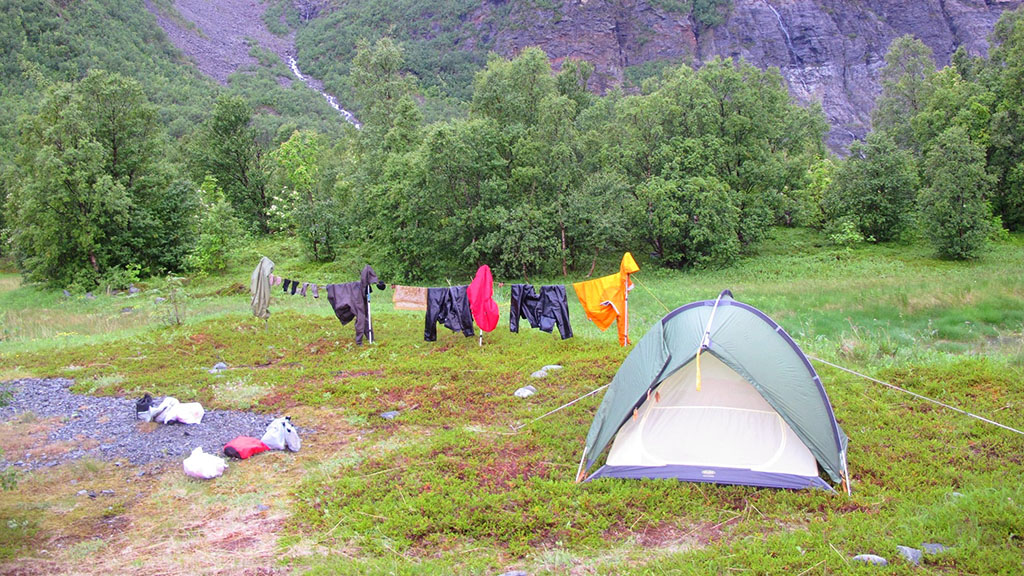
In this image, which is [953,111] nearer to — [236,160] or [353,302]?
[353,302]

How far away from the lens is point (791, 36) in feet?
328

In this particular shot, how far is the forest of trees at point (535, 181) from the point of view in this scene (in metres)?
28.9

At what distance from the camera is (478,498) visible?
7148mm

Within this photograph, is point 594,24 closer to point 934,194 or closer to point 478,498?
point 934,194

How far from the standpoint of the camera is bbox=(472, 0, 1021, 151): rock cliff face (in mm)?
93250

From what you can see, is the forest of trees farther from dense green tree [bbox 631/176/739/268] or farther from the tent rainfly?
the tent rainfly

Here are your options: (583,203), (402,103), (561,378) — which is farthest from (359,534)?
(402,103)

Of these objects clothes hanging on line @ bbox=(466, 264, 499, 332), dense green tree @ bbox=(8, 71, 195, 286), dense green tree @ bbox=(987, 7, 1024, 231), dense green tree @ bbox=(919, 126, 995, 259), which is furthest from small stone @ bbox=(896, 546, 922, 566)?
dense green tree @ bbox=(987, 7, 1024, 231)

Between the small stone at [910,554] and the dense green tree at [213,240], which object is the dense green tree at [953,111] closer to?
the small stone at [910,554]

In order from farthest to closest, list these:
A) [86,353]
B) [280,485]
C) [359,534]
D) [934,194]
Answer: [934,194], [86,353], [280,485], [359,534]

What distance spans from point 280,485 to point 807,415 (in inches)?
248

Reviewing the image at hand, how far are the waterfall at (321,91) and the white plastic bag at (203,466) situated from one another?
3221 inches

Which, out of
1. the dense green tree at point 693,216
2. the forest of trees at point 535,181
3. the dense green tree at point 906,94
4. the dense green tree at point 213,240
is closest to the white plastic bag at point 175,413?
the forest of trees at point 535,181

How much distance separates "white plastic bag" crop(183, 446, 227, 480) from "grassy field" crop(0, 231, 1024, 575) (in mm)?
133
